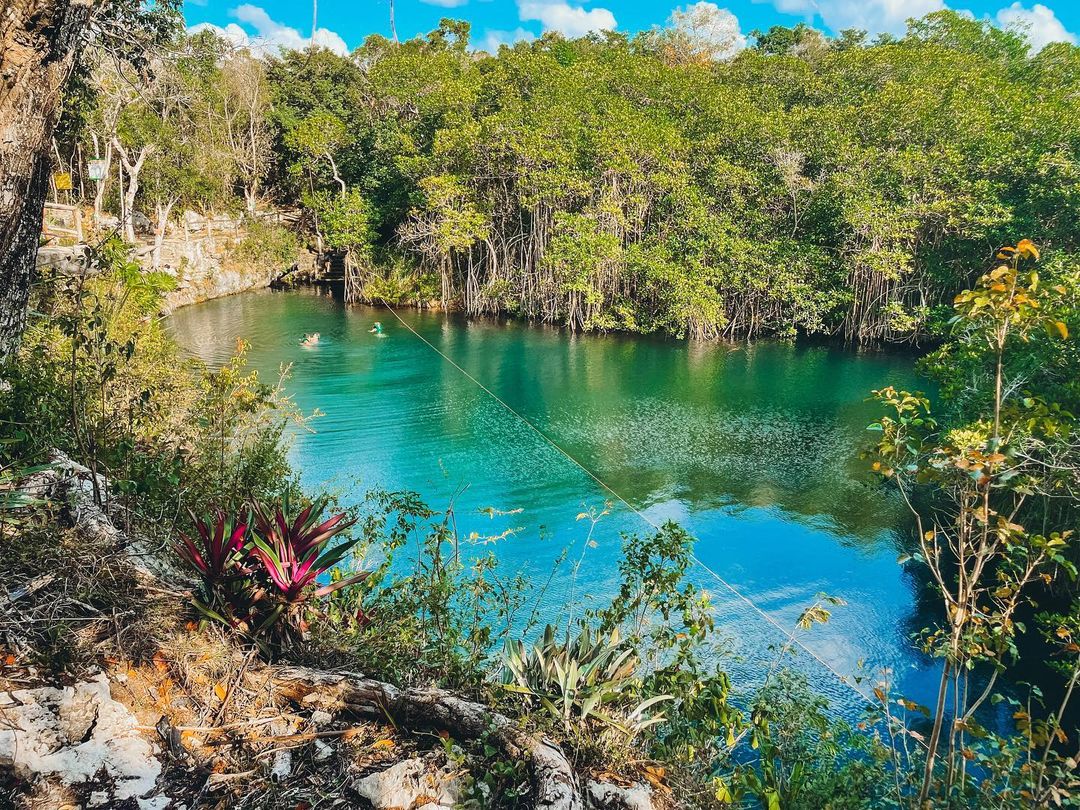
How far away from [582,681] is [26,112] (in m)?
3.34

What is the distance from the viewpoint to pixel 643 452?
12.5m

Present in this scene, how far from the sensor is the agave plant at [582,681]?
2646mm

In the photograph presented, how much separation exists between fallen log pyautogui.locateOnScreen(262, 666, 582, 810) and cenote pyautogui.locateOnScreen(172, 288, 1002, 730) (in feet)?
8.81

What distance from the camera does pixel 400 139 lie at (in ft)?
83.6

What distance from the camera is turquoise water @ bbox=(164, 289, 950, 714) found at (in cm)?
795

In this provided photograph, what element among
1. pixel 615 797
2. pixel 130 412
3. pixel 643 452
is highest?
pixel 130 412

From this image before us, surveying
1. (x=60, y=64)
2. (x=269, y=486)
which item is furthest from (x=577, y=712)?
(x=269, y=486)

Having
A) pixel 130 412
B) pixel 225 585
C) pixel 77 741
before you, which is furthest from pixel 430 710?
pixel 130 412

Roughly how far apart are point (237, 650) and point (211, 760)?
19.6 inches

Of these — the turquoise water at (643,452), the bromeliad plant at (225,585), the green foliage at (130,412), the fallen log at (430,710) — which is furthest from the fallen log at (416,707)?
the turquoise water at (643,452)

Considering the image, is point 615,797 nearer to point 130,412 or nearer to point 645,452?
point 130,412

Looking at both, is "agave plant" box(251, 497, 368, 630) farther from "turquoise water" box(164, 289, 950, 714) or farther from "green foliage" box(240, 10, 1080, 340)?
"green foliage" box(240, 10, 1080, 340)

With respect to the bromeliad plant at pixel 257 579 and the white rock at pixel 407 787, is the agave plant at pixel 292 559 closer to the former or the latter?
the bromeliad plant at pixel 257 579

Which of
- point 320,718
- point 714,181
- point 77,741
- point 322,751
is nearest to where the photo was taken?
point 77,741
